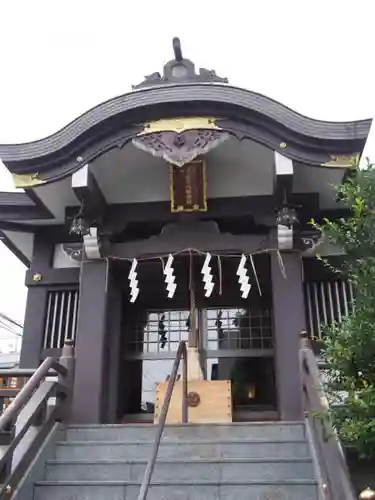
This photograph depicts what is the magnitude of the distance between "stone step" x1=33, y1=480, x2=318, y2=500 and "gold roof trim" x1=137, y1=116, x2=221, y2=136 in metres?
3.91

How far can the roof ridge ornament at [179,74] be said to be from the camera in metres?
7.93

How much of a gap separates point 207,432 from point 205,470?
0.73 metres

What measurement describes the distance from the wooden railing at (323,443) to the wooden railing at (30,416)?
8.37ft

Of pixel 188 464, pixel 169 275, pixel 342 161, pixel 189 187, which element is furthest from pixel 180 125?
pixel 188 464

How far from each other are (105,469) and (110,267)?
2.90 m

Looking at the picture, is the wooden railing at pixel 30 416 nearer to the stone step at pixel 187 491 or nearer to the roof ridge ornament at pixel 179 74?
the stone step at pixel 187 491

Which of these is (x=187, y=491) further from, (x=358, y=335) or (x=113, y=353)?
(x=113, y=353)

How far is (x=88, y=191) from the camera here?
23.4 ft

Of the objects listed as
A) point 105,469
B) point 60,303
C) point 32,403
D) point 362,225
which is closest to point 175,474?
point 105,469

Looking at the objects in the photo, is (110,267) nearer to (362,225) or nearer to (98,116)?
(98,116)

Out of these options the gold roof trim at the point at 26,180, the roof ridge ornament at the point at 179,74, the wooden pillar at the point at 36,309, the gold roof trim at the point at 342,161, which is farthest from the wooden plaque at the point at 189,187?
the wooden pillar at the point at 36,309

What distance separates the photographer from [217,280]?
8133 millimetres

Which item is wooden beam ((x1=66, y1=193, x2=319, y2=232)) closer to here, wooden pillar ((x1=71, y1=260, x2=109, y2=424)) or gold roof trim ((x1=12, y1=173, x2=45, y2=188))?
wooden pillar ((x1=71, y1=260, x2=109, y2=424))

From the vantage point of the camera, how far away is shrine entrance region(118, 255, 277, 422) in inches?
311
